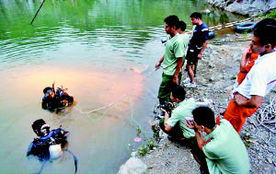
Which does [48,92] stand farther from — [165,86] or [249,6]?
[249,6]

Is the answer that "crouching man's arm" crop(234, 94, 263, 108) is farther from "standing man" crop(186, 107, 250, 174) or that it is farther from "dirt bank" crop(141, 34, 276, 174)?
"dirt bank" crop(141, 34, 276, 174)

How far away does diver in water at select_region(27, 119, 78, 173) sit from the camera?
4.15 metres

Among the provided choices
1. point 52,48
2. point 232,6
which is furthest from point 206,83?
point 232,6

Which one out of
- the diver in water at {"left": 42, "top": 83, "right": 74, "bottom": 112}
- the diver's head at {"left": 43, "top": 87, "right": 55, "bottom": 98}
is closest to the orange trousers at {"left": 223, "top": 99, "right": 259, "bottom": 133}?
the diver in water at {"left": 42, "top": 83, "right": 74, "bottom": 112}

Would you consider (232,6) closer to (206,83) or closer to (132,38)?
(132,38)

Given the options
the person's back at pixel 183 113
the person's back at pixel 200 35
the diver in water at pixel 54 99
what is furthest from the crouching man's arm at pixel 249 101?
the diver in water at pixel 54 99

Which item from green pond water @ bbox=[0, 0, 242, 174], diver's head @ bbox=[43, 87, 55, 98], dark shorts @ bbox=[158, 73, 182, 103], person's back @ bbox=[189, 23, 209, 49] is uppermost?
person's back @ bbox=[189, 23, 209, 49]

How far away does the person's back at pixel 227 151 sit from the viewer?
2.29 metres

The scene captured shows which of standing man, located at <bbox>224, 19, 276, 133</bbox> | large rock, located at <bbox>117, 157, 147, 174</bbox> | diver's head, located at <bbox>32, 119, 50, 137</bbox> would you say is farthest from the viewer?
diver's head, located at <bbox>32, 119, 50, 137</bbox>

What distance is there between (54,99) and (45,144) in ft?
5.98

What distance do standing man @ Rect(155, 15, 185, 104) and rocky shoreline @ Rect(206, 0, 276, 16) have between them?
63.1ft

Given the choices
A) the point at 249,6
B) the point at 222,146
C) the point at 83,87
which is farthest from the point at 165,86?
the point at 249,6

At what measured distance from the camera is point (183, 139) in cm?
373

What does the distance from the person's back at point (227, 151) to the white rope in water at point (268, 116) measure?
207 centimetres
